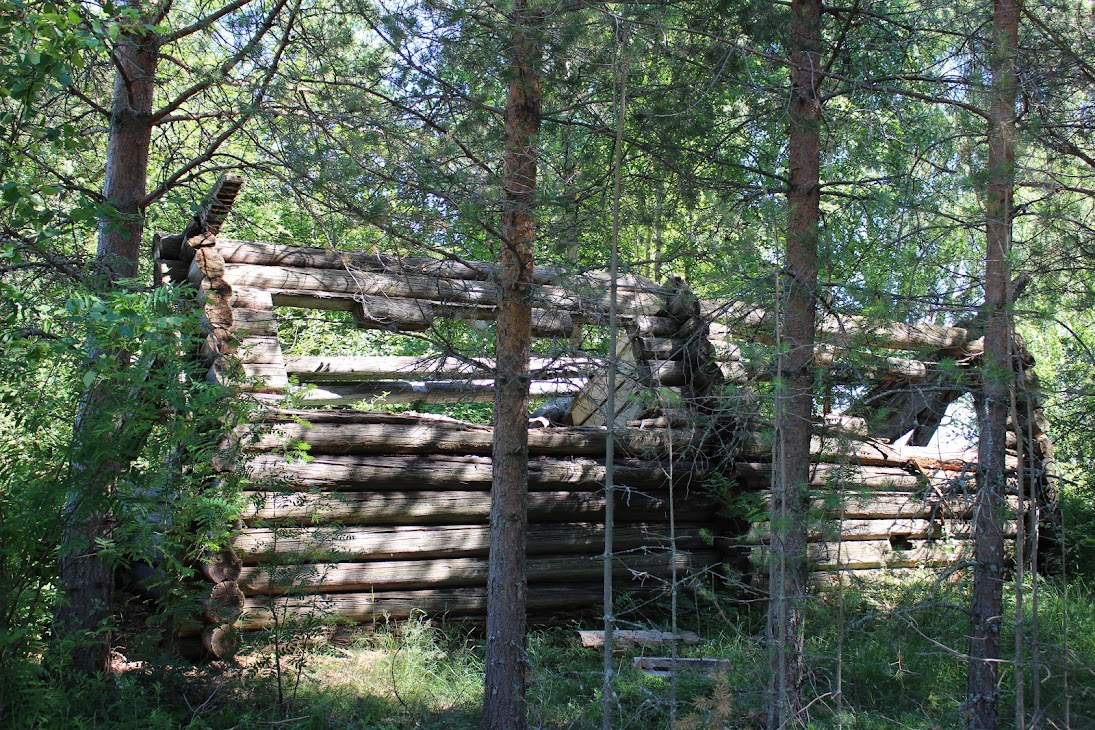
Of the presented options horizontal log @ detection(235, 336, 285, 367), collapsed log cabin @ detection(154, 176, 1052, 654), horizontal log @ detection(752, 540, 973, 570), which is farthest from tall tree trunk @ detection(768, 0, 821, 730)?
horizontal log @ detection(235, 336, 285, 367)

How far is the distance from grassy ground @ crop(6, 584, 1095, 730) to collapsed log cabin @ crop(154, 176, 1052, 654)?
37 centimetres

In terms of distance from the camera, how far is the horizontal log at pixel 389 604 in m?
6.59

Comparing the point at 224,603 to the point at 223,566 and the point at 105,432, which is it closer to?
the point at 223,566

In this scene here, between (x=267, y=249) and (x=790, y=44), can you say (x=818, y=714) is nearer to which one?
(x=790, y=44)

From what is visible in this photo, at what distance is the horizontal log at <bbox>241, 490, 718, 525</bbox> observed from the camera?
6.51 metres

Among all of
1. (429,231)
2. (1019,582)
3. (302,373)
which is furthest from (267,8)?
(1019,582)

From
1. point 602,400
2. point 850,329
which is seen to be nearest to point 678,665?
point 850,329

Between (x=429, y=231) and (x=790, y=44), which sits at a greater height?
(x=790, y=44)

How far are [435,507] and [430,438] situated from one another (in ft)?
1.91

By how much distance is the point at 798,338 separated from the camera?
19.1ft

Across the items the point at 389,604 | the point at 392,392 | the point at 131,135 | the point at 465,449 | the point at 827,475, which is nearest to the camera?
the point at 131,135

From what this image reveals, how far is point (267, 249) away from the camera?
7844 millimetres

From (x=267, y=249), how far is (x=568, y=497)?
3460mm

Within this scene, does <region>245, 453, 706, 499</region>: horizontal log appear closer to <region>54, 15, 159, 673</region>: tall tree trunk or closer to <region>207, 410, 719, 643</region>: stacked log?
<region>207, 410, 719, 643</region>: stacked log
